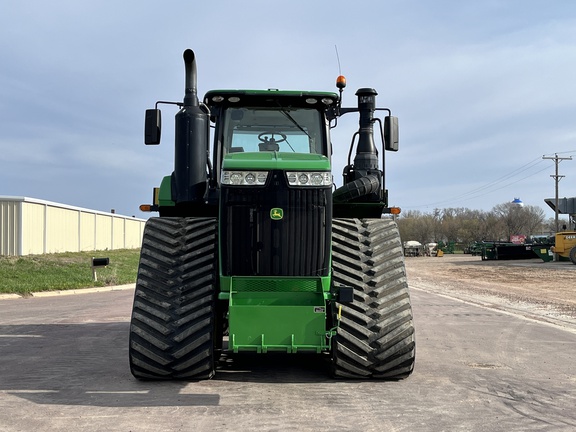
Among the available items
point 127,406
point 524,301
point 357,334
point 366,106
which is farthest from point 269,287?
point 524,301

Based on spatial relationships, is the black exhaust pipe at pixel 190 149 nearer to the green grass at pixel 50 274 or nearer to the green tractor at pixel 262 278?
the green tractor at pixel 262 278

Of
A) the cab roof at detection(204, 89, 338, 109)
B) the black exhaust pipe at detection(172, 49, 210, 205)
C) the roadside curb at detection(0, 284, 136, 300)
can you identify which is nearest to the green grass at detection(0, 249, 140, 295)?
the roadside curb at detection(0, 284, 136, 300)

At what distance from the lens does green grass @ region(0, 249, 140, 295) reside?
63.5ft

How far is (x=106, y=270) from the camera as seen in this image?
1000 inches

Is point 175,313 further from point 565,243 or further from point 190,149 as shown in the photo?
point 565,243

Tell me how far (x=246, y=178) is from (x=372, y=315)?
1752mm

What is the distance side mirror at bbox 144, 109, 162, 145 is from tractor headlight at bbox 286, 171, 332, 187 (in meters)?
1.78

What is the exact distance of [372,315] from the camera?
19.1 feet

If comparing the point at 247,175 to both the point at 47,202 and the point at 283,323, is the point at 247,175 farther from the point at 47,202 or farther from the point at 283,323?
the point at 47,202

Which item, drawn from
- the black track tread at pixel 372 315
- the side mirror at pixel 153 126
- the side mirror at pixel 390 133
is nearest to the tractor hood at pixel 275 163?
the black track tread at pixel 372 315

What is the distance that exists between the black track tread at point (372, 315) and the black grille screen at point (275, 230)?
1.38ft

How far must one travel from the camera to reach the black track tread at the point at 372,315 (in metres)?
5.74

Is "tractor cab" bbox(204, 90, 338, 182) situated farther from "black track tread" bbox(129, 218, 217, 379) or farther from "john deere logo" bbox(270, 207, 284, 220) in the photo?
"john deere logo" bbox(270, 207, 284, 220)

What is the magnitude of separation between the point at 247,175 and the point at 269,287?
105 cm
